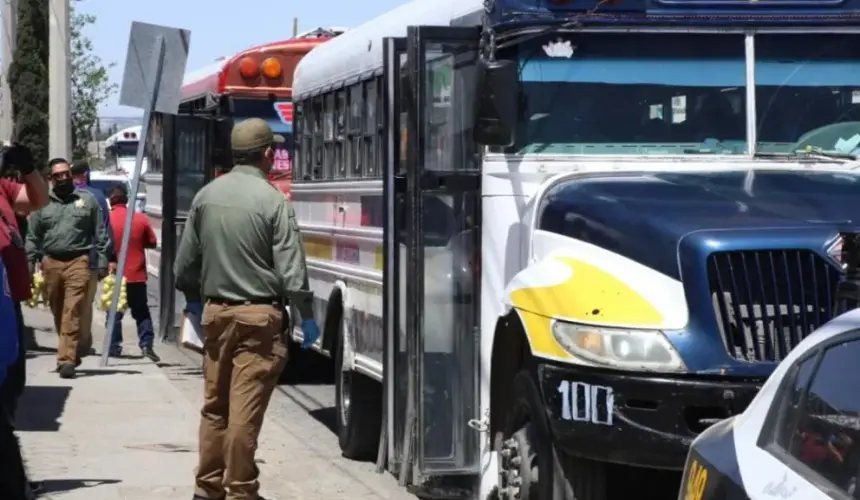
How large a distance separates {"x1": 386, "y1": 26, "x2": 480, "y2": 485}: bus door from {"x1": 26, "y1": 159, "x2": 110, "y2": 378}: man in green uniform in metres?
6.66

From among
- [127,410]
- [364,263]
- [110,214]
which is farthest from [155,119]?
[364,263]

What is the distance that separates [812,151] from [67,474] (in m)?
4.56

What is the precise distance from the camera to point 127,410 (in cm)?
1241

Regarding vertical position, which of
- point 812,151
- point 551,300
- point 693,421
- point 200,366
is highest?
point 812,151

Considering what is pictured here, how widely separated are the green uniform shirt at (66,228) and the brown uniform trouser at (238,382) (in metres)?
6.44

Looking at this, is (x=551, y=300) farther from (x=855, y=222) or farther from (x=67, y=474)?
(x=67, y=474)

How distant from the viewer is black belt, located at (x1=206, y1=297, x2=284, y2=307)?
8.30 meters

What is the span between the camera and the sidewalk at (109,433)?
9391mm

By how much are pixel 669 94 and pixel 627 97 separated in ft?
0.64

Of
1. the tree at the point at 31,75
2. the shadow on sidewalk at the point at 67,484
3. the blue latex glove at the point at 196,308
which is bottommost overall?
the shadow on sidewalk at the point at 67,484

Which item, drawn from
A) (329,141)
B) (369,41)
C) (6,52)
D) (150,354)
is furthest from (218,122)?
(6,52)

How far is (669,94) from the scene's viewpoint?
771 cm

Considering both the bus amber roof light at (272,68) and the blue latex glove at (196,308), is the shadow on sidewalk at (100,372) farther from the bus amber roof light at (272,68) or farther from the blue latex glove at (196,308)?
the blue latex glove at (196,308)

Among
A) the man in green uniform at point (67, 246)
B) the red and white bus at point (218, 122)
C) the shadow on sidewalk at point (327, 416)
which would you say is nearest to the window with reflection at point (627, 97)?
the shadow on sidewalk at point (327, 416)
